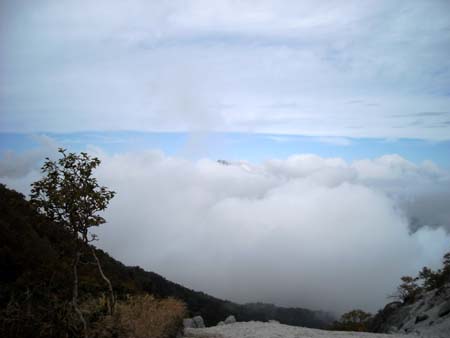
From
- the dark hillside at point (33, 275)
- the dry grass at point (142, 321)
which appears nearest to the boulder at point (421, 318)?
the dry grass at point (142, 321)

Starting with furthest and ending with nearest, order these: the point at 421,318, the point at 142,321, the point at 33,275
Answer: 1. the point at 421,318
2. the point at 33,275
3. the point at 142,321

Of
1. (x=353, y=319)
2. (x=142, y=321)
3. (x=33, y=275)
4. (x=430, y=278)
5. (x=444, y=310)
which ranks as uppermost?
(x=430, y=278)

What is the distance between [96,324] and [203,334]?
8557 mm

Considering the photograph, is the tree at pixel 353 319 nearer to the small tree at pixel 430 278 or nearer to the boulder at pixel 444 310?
the small tree at pixel 430 278

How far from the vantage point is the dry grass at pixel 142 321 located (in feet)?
39.8

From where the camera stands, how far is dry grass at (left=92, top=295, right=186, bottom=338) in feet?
39.8

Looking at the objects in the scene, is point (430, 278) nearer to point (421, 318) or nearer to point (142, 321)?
point (421, 318)

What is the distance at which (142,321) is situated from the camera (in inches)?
527

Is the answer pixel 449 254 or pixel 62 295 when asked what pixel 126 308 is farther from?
pixel 449 254

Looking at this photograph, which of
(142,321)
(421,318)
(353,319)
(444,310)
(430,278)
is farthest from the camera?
(353,319)

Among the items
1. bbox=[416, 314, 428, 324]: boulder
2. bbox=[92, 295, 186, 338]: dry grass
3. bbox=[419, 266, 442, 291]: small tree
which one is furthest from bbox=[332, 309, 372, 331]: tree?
bbox=[92, 295, 186, 338]: dry grass

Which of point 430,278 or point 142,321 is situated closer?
point 142,321

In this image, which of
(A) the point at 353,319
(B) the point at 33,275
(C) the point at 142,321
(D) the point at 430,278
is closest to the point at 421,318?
(D) the point at 430,278

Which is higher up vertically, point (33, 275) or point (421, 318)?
point (33, 275)
